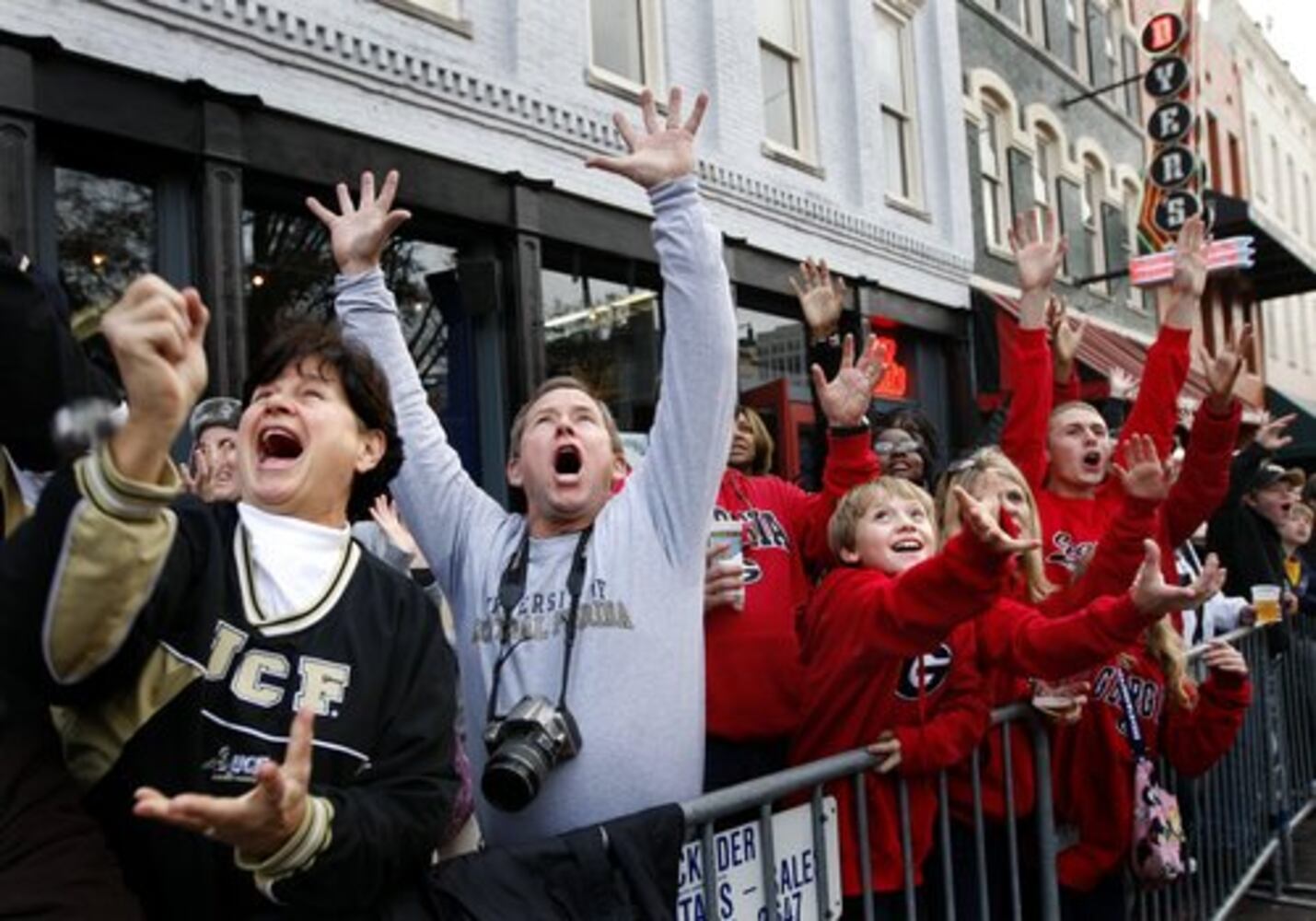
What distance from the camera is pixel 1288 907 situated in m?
5.10

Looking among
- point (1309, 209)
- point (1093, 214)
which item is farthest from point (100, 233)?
point (1309, 209)

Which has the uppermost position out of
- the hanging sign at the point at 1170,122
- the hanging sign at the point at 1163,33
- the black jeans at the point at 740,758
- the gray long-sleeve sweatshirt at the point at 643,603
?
the hanging sign at the point at 1163,33

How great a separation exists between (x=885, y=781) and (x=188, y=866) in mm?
1706

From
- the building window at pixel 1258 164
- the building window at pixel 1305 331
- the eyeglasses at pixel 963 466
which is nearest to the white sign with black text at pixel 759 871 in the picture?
the eyeglasses at pixel 963 466

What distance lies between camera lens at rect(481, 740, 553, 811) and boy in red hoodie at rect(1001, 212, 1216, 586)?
2463mm

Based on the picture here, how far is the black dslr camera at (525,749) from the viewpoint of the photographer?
1968mm

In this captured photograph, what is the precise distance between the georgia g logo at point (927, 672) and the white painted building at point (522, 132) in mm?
4246

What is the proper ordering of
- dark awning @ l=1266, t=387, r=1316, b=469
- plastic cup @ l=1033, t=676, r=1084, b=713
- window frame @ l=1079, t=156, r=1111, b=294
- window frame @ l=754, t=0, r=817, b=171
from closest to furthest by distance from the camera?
1. plastic cup @ l=1033, t=676, r=1084, b=713
2. window frame @ l=754, t=0, r=817, b=171
3. window frame @ l=1079, t=156, r=1111, b=294
4. dark awning @ l=1266, t=387, r=1316, b=469

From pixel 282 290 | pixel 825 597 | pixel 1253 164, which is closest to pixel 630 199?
pixel 282 290

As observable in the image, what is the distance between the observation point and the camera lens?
6.44 feet

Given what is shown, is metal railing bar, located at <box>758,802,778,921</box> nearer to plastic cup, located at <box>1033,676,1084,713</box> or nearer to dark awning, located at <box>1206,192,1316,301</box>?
plastic cup, located at <box>1033,676,1084,713</box>

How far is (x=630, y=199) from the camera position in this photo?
8766 mm

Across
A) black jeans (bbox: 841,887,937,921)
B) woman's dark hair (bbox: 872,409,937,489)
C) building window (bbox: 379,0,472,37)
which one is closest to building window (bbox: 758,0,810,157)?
building window (bbox: 379,0,472,37)

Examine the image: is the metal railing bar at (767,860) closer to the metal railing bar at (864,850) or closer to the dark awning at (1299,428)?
the metal railing bar at (864,850)
